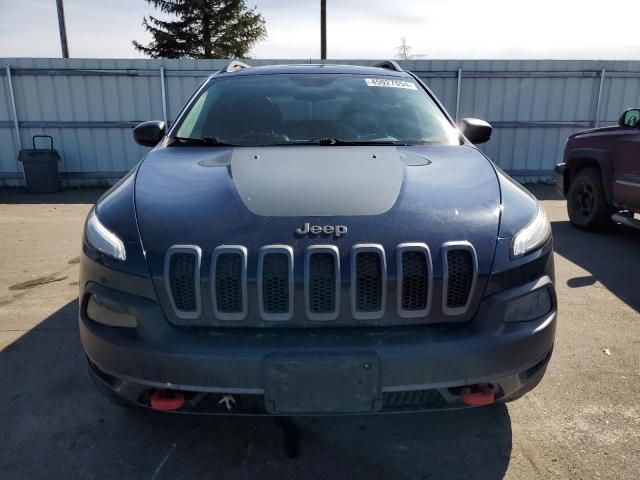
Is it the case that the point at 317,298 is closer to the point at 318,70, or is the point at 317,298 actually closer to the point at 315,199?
the point at 315,199

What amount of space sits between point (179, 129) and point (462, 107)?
8.43m

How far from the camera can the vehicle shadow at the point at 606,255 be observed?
437cm

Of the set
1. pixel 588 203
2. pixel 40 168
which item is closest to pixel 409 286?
pixel 588 203

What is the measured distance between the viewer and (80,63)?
9.79m

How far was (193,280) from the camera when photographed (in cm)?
181

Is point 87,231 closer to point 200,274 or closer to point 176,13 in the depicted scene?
point 200,274

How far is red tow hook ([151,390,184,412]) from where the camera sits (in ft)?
6.09

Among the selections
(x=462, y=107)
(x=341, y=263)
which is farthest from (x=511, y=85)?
(x=341, y=263)

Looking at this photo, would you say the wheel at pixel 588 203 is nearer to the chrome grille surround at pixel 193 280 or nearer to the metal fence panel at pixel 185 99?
the metal fence panel at pixel 185 99

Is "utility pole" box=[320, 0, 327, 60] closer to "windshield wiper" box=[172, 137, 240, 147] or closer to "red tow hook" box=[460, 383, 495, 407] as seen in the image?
"windshield wiper" box=[172, 137, 240, 147]

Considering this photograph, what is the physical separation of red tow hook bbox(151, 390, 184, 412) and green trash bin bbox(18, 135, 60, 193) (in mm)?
9074

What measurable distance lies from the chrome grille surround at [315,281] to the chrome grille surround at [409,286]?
21 centimetres

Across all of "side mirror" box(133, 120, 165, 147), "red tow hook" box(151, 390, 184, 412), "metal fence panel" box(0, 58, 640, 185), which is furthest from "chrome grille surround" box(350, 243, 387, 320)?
"metal fence panel" box(0, 58, 640, 185)

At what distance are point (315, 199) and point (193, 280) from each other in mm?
577
